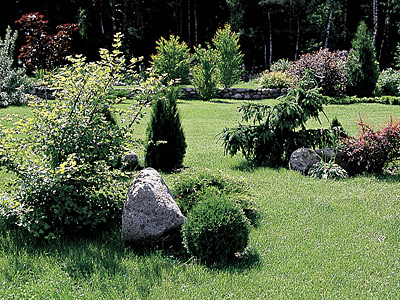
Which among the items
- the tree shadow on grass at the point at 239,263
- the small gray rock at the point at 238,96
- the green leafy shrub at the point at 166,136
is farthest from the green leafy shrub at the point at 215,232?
the small gray rock at the point at 238,96

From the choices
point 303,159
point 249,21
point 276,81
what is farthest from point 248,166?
point 249,21

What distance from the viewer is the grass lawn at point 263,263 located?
3.43 m

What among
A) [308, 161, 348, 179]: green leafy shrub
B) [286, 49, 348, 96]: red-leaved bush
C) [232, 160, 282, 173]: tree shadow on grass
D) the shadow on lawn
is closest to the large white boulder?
the shadow on lawn

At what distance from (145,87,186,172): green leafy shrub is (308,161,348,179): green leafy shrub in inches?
96.7

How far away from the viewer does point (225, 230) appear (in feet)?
12.7

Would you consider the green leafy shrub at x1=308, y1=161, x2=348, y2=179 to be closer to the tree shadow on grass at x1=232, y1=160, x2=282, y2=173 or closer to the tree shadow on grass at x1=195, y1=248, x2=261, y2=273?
the tree shadow on grass at x1=232, y1=160, x2=282, y2=173

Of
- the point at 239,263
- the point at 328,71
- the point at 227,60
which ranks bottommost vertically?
the point at 239,263

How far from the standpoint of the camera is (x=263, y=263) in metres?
3.94

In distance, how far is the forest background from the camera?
3030 centimetres

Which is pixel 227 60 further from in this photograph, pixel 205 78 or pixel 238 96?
pixel 205 78

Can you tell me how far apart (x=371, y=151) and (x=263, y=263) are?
401cm

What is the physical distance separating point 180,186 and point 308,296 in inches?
87.2

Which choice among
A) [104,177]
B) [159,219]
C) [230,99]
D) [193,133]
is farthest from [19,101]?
[159,219]

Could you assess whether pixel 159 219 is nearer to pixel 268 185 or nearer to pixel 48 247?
pixel 48 247
